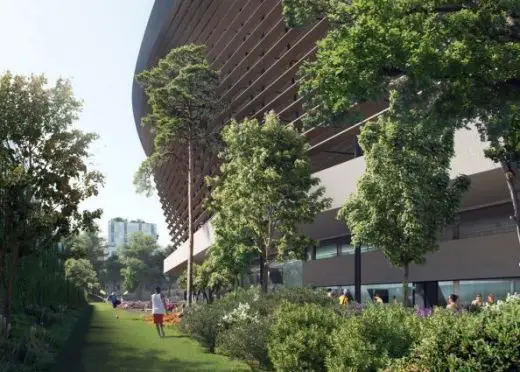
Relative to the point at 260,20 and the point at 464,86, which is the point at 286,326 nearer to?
the point at 464,86

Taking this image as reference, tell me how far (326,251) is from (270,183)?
74.1 feet

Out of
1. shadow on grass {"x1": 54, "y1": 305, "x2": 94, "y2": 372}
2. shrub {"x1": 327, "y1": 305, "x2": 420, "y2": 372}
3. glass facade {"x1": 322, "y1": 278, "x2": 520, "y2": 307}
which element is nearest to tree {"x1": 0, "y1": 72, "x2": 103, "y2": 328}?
shadow on grass {"x1": 54, "y1": 305, "x2": 94, "y2": 372}

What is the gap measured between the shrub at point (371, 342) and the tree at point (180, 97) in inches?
1072

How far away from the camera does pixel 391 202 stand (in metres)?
18.0

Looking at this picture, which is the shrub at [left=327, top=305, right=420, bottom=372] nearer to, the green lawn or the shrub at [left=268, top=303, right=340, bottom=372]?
the shrub at [left=268, top=303, right=340, bottom=372]

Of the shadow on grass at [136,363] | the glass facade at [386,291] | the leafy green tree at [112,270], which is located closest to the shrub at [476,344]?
the shadow on grass at [136,363]

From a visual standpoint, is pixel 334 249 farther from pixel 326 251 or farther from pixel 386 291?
pixel 386 291

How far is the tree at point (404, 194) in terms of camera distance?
58.0ft

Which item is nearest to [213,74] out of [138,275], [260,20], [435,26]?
[260,20]

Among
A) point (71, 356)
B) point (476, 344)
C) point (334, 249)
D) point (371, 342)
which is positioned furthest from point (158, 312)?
point (334, 249)

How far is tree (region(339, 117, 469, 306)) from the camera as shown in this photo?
17.7 meters

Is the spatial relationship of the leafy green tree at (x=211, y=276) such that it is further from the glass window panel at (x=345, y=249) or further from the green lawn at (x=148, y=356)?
the green lawn at (x=148, y=356)

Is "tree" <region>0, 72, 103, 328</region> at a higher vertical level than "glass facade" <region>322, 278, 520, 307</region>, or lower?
higher

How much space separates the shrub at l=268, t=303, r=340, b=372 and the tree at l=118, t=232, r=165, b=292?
129 meters
